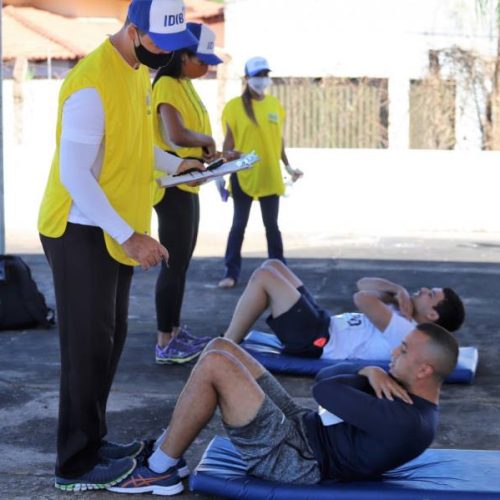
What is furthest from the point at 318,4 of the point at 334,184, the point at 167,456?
the point at 167,456

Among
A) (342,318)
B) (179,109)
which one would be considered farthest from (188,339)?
(179,109)

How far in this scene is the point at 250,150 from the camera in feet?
29.4

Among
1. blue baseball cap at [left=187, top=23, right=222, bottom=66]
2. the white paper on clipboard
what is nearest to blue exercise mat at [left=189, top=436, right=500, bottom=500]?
the white paper on clipboard

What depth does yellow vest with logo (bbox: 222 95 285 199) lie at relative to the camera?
8891mm

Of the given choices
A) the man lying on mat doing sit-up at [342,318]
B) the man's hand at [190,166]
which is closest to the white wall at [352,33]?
the man lying on mat doing sit-up at [342,318]

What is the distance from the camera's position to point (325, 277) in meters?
9.59

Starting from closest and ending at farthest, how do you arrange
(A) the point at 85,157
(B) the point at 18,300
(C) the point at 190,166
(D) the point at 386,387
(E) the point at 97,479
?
(A) the point at 85,157, (D) the point at 386,387, (E) the point at 97,479, (C) the point at 190,166, (B) the point at 18,300

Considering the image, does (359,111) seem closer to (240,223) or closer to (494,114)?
(494,114)

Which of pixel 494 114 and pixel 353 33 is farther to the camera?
pixel 353 33

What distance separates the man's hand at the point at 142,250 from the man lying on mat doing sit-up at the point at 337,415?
43 centimetres

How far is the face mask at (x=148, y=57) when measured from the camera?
12.7 ft

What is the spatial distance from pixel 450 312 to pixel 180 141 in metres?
1.72

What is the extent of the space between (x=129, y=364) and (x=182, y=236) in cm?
86

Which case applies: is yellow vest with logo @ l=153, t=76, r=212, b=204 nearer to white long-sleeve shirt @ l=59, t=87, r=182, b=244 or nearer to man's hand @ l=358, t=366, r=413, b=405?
white long-sleeve shirt @ l=59, t=87, r=182, b=244
